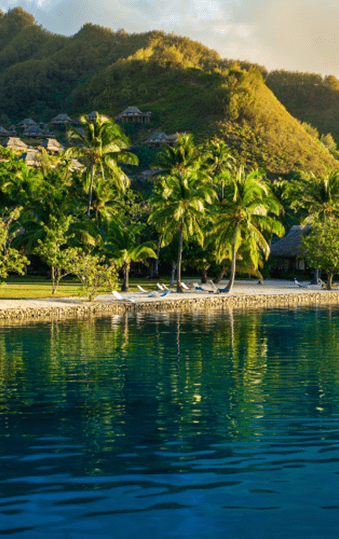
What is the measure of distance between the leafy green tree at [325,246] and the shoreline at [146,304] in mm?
3376

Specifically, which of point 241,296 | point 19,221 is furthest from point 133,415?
point 19,221

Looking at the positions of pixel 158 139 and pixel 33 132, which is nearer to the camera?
pixel 158 139

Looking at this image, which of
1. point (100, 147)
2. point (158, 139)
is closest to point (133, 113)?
point (158, 139)

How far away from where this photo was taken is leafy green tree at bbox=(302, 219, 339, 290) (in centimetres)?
4781

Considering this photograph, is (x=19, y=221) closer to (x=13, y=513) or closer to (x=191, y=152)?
(x=191, y=152)

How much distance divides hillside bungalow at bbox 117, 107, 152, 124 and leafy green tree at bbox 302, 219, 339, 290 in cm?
8300

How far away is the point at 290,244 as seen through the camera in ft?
213

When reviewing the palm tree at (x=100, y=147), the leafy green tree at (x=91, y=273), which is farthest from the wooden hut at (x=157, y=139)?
the leafy green tree at (x=91, y=273)

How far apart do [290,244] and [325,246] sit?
1684cm

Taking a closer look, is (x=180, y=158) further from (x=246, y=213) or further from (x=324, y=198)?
(x=324, y=198)

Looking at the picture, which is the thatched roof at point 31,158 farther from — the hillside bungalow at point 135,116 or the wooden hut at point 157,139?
the hillside bungalow at point 135,116

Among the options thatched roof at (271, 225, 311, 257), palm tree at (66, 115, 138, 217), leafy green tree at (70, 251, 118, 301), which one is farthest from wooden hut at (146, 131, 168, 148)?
leafy green tree at (70, 251, 118, 301)

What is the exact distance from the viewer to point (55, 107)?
176 m

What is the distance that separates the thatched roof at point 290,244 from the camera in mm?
63719
